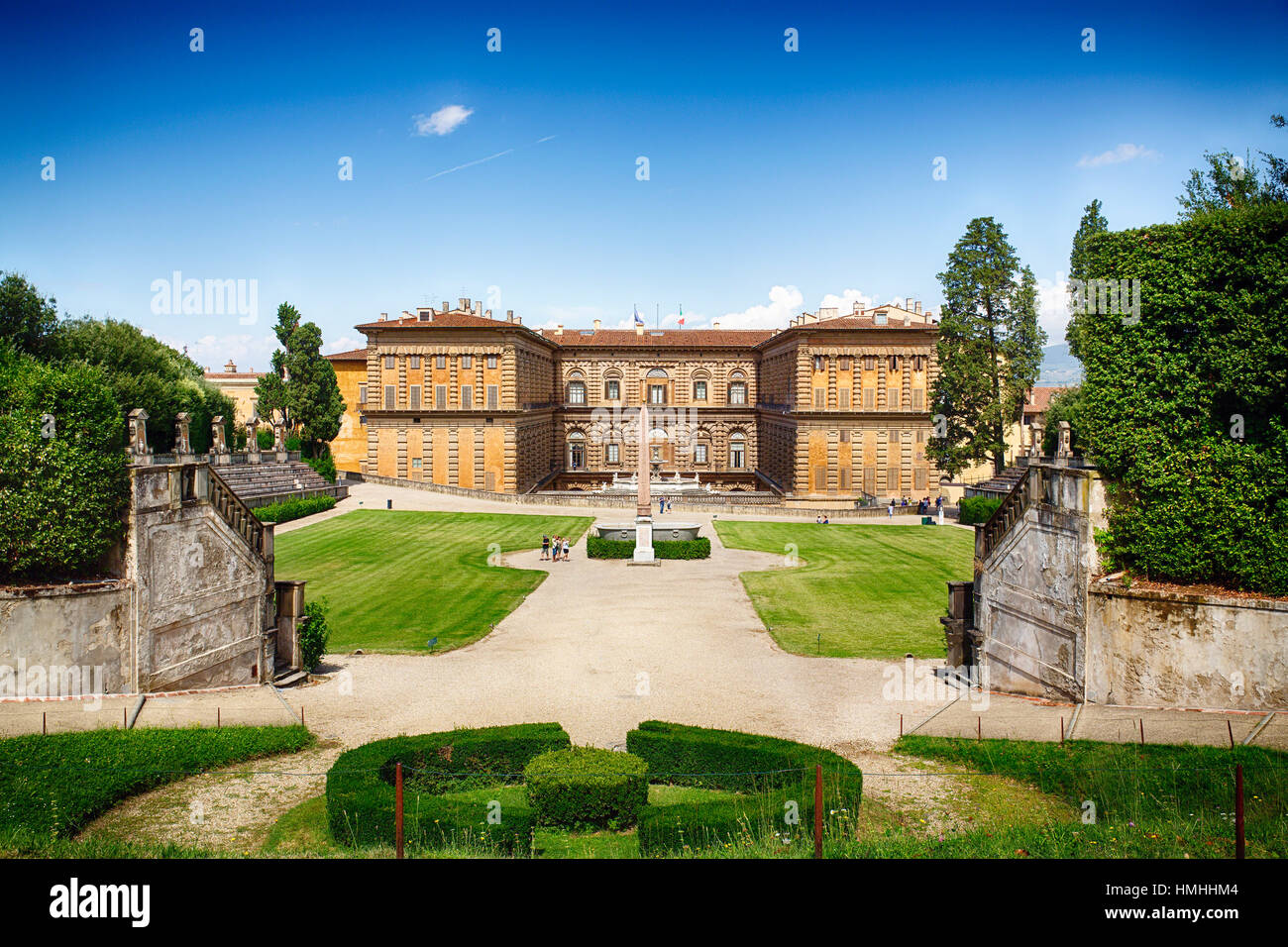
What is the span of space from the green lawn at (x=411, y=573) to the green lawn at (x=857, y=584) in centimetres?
882

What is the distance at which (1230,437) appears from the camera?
15969mm

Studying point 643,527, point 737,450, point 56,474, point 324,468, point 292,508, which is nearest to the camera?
point 56,474

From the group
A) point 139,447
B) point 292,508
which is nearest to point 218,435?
point 292,508

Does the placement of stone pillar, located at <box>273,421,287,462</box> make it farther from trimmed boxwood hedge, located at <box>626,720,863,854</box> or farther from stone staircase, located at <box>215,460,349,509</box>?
trimmed boxwood hedge, located at <box>626,720,863,854</box>

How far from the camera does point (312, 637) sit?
20891mm

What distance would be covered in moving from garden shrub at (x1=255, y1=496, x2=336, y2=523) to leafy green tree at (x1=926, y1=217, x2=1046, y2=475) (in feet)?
115

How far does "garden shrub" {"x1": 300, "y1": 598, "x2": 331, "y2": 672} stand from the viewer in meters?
20.5

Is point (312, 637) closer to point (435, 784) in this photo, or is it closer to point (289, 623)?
point (289, 623)

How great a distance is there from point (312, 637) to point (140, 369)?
40.3m

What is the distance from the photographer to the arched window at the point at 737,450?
252ft

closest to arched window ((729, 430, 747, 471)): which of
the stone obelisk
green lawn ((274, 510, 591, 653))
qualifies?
green lawn ((274, 510, 591, 653))

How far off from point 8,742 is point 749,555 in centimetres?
2935
